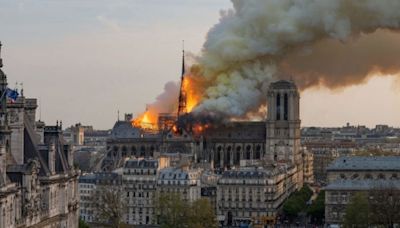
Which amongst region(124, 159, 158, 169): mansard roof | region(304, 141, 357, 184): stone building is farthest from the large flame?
region(124, 159, 158, 169): mansard roof

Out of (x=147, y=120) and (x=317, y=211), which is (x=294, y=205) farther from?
(x=147, y=120)

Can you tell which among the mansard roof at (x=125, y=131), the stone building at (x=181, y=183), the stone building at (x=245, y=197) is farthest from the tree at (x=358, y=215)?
the mansard roof at (x=125, y=131)

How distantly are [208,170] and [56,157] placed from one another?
2067 inches

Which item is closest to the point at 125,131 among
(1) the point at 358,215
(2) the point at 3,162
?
(1) the point at 358,215

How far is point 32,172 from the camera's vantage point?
2083 inches

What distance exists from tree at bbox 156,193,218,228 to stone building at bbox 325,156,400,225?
13511 millimetres

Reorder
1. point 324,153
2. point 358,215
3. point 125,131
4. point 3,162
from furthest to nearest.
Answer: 1. point 324,153
2. point 125,131
3. point 358,215
4. point 3,162

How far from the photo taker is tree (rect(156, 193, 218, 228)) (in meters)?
80.1

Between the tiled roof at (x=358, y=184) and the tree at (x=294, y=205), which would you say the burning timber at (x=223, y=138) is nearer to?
the tree at (x=294, y=205)

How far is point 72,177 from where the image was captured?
6225 centimetres

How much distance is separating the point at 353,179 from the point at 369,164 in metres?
3.63

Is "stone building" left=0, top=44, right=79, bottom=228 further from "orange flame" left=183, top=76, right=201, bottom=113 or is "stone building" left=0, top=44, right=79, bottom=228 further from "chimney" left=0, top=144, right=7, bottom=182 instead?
"orange flame" left=183, top=76, right=201, bottom=113

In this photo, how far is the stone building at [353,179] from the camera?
92144mm

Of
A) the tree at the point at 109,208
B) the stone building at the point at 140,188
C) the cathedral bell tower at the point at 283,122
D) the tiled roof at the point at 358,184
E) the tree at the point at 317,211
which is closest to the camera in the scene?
the tree at the point at 109,208
